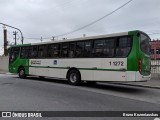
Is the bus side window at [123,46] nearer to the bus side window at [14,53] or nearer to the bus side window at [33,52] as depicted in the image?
the bus side window at [33,52]

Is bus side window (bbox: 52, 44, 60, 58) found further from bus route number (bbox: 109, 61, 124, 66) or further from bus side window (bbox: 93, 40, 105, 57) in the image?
bus route number (bbox: 109, 61, 124, 66)

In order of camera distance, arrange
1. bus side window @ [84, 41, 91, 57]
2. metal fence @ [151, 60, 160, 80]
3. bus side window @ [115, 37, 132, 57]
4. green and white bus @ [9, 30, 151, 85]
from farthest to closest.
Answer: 1. metal fence @ [151, 60, 160, 80]
2. bus side window @ [84, 41, 91, 57]
3. bus side window @ [115, 37, 132, 57]
4. green and white bus @ [9, 30, 151, 85]

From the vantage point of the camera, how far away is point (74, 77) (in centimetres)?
1591

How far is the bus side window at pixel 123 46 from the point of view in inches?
500

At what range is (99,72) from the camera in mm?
14172

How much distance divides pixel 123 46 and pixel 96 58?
2.00m

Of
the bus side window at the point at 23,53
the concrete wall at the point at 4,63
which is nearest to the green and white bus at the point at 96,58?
the bus side window at the point at 23,53

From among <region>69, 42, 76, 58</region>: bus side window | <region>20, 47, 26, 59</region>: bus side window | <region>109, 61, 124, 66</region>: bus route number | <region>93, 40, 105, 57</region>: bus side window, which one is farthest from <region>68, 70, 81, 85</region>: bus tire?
<region>20, 47, 26, 59</region>: bus side window

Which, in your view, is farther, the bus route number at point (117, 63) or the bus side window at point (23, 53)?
the bus side window at point (23, 53)

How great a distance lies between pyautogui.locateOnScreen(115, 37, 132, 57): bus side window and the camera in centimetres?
1271

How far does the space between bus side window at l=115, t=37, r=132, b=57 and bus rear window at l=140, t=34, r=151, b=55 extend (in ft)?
2.31

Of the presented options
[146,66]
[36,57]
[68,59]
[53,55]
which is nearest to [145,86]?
[146,66]

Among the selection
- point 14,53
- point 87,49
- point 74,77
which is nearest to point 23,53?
point 14,53

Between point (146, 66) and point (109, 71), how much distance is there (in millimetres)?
2005
